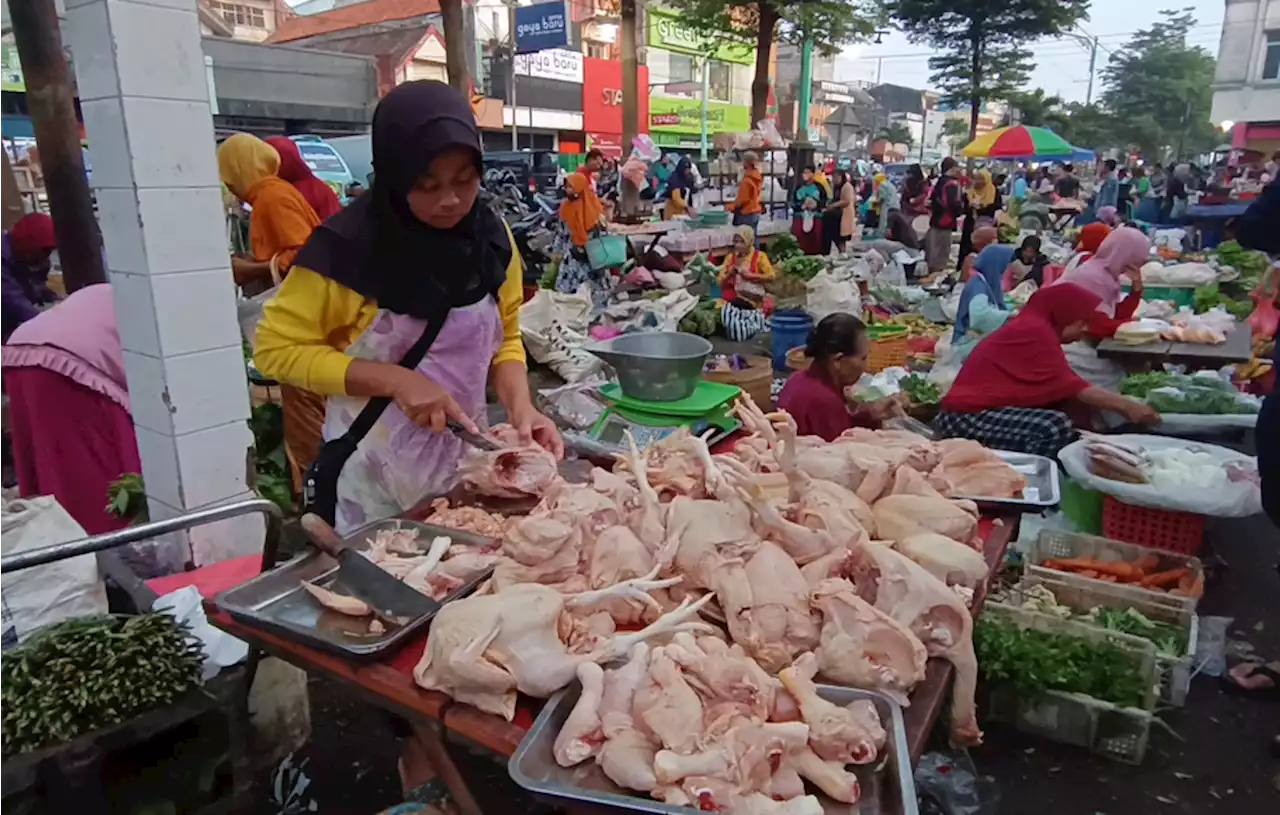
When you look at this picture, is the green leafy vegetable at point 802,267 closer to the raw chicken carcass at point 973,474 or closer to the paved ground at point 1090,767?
the paved ground at point 1090,767

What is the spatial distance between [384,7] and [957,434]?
119ft

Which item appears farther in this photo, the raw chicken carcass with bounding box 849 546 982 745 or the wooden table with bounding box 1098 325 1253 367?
the wooden table with bounding box 1098 325 1253 367

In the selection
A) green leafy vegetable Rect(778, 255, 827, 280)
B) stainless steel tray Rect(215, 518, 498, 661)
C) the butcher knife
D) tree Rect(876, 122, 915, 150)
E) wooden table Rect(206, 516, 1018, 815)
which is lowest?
green leafy vegetable Rect(778, 255, 827, 280)

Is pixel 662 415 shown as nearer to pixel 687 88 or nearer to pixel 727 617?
pixel 727 617

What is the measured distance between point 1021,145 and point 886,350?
11.6 metres

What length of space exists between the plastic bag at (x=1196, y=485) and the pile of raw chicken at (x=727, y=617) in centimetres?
238

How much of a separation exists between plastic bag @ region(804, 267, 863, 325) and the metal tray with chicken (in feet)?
23.3

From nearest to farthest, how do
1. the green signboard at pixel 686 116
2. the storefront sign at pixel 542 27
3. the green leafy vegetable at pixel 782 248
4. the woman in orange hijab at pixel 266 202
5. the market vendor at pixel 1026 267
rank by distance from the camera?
the woman in orange hijab at pixel 266 202
the market vendor at pixel 1026 267
the green leafy vegetable at pixel 782 248
the storefront sign at pixel 542 27
the green signboard at pixel 686 116

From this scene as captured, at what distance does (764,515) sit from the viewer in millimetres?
1756

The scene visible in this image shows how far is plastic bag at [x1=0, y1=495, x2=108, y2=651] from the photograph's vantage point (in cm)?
233

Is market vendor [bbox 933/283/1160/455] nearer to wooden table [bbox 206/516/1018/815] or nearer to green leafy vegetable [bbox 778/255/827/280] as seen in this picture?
wooden table [bbox 206/516/1018/815]

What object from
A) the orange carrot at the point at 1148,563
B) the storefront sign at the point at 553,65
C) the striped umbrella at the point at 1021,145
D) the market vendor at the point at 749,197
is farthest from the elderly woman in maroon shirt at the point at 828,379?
the storefront sign at the point at 553,65

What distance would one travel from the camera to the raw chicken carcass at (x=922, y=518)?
1859 millimetres

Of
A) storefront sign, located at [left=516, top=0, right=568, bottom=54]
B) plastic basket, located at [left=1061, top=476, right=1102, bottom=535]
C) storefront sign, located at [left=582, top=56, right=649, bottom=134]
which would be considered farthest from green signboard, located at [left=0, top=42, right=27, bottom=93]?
plastic basket, located at [left=1061, top=476, right=1102, bottom=535]
